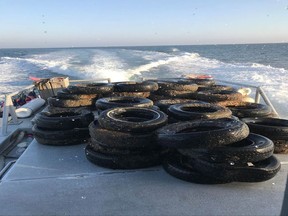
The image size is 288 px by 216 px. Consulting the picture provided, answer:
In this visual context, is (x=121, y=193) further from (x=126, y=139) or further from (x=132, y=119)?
(x=132, y=119)

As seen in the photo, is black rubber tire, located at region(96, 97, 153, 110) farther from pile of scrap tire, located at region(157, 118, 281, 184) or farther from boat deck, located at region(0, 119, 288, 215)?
pile of scrap tire, located at region(157, 118, 281, 184)

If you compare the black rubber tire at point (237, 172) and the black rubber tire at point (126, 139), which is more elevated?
the black rubber tire at point (126, 139)

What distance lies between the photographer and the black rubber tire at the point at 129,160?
3973 millimetres

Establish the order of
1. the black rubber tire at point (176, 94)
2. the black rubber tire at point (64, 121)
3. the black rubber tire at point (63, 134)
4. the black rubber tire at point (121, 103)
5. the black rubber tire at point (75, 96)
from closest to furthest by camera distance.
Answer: the black rubber tire at point (63, 134) < the black rubber tire at point (64, 121) < the black rubber tire at point (121, 103) < the black rubber tire at point (75, 96) < the black rubber tire at point (176, 94)

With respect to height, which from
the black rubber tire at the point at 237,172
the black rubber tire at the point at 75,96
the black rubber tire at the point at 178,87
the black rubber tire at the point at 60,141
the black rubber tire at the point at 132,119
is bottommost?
the black rubber tire at the point at 60,141

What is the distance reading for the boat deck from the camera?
3.06m

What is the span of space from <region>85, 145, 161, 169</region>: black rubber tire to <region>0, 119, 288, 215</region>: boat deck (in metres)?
0.08

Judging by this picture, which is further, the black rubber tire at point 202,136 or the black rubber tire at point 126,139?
the black rubber tire at point 126,139

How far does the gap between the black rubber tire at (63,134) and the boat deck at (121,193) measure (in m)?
0.80

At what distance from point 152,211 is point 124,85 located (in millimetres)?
4264

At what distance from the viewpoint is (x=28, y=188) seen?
3.55 meters

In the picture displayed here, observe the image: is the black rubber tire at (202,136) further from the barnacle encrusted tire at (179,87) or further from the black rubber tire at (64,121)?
the barnacle encrusted tire at (179,87)

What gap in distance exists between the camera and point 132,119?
504cm

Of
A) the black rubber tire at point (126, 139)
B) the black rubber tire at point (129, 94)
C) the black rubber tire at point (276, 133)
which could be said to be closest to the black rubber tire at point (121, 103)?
the black rubber tire at point (129, 94)
